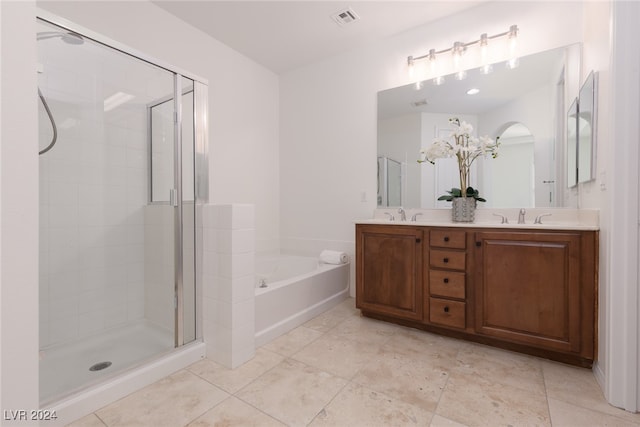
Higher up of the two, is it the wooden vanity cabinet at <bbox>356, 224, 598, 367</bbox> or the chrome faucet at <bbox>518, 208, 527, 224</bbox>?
the chrome faucet at <bbox>518, 208, 527, 224</bbox>

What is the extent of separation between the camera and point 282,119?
345 cm

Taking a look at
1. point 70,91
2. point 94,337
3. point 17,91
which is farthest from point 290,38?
point 94,337

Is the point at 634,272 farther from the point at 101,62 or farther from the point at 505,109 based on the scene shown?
the point at 101,62

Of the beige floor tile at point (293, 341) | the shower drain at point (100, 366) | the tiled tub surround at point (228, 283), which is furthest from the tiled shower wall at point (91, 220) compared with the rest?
the beige floor tile at point (293, 341)

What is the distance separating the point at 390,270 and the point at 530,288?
868 mm

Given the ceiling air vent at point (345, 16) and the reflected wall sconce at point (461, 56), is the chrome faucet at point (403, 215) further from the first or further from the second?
the ceiling air vent at point (345, 16)

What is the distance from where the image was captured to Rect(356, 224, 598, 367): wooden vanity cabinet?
1570 mm

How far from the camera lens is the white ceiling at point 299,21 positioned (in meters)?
2.29

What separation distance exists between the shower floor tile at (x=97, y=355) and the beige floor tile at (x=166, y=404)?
0.54 ft

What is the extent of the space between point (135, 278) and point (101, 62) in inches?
54.2

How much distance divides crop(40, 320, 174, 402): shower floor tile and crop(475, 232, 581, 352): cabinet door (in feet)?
6.45

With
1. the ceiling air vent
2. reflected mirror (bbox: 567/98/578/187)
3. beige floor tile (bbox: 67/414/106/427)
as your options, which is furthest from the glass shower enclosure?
reflected mirror (bbox: 567/98/578/187)

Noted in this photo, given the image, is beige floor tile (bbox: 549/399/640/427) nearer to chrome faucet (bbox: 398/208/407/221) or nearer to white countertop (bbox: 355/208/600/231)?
white countertop (bbox: 355/208/600/231)

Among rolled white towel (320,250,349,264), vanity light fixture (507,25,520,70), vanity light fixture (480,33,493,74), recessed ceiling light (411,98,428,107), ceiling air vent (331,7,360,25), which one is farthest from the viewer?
rolled white towel (320,250,349,264)
